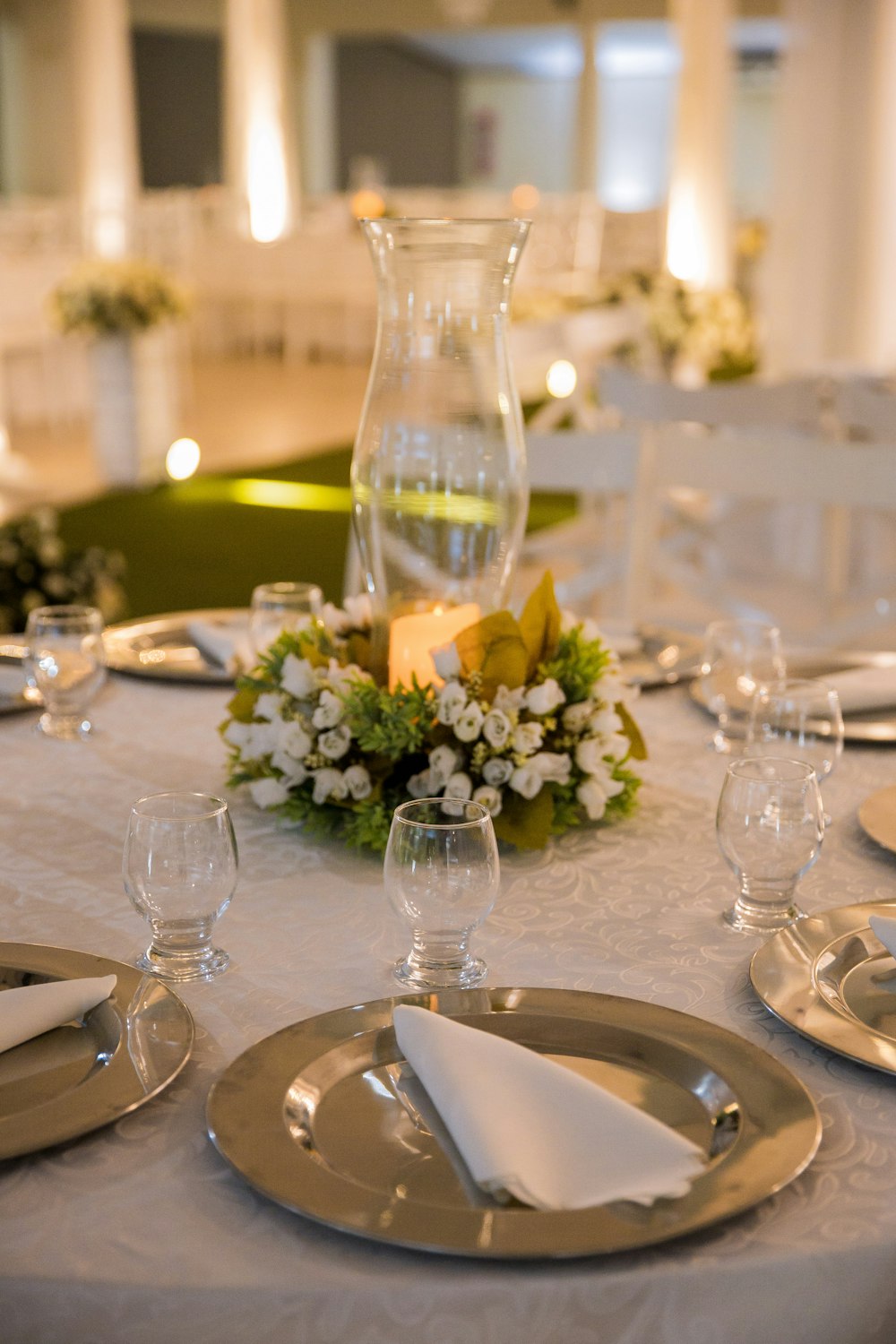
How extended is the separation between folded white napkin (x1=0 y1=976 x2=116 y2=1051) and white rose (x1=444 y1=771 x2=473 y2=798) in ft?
1.23

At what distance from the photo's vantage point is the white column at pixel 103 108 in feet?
40.8

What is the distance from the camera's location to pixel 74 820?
1.38 metres

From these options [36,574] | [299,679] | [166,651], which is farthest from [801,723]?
[36,574]

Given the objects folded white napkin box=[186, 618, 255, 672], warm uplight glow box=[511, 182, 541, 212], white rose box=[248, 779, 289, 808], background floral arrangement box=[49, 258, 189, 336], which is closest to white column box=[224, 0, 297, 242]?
warm uplight glow box=[511, 182, 541, 212]

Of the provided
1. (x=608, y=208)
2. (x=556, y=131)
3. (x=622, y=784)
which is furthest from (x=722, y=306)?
(x=556, y=131)

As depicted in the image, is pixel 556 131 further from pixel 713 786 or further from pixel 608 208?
pixel 713 786

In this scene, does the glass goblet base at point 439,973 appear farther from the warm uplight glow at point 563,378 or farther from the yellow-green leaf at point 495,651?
the warm uplight glow at point 563,378

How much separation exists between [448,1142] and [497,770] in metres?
0.45

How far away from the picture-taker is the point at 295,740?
127 centimetres

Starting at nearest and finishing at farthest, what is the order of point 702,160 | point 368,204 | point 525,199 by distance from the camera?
point 702,160 < point 368,204 < point 525,199

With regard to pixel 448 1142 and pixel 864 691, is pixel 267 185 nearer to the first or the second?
pixel 864 691

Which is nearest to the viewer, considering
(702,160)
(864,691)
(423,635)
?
(423,635)

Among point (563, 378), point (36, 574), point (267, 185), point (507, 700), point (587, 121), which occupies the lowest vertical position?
point (36, 574)

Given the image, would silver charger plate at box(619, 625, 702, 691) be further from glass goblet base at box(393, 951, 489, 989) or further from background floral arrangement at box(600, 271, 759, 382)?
background floral arrangement at box(600, 271, 759, 382)
